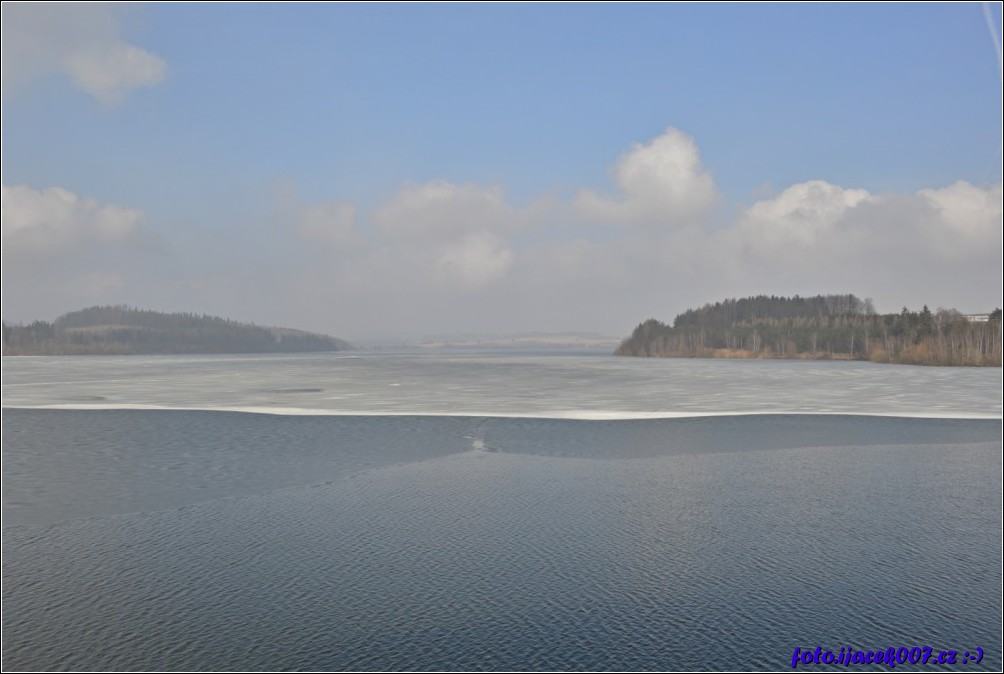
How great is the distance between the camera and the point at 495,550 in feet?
17.0

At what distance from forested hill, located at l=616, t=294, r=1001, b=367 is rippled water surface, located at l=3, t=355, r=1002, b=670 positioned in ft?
Answer: 189

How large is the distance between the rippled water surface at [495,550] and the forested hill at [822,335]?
189ft

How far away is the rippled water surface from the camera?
144 inches

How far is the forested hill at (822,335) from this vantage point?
202 ft

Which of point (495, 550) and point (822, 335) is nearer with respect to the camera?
point (495, 550)

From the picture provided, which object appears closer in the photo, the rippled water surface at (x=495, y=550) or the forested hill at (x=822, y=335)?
the rippled water surface at (x=495, y=550)

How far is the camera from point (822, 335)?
284 feet

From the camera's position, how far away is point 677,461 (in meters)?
9.20

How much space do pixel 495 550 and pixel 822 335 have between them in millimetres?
90785

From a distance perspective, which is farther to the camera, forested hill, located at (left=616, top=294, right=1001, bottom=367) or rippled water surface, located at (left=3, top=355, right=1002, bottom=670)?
forested hill, located at (left=616, top=294, right=1001, bottom=367)

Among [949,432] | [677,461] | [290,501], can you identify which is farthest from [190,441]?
[949,432]

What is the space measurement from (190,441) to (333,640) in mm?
8820

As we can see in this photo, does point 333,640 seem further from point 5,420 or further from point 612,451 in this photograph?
point 5,420

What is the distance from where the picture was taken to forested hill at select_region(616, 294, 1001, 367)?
202 ft
